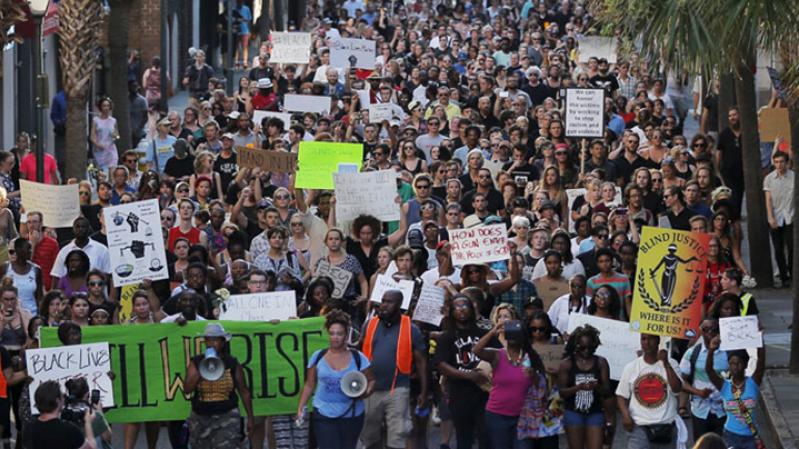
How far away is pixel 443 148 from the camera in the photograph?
2112cm

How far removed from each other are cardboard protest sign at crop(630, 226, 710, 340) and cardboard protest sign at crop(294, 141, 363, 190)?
206 inches

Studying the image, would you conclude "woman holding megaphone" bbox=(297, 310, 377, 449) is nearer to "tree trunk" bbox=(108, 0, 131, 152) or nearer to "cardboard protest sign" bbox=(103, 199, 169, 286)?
"cardboard protest sign" bbox=(103, 199, 169, 286)

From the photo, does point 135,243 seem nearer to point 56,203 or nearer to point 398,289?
point 56,203

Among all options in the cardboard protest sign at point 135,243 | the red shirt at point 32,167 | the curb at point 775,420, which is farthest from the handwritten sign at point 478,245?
the red shirt at point 32,167

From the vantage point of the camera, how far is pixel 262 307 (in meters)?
14.2

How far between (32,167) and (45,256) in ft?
14.7

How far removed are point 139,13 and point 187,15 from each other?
15.8 feet

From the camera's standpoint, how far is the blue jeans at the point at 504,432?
42.5 feet

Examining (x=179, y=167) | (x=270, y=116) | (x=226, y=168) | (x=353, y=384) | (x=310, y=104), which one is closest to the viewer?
(x=353, y=384)

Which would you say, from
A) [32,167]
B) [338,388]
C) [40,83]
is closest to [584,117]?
[40,83]

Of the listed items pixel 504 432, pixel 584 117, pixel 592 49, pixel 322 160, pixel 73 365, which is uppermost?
pixel 592 49

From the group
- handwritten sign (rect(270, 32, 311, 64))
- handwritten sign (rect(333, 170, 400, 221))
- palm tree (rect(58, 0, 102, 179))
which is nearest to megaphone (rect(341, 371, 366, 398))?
handwritten sign (rect(333, 170, 400, 221))

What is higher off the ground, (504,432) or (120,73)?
(120,73)

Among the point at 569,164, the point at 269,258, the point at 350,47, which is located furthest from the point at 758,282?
the point at 350,47
